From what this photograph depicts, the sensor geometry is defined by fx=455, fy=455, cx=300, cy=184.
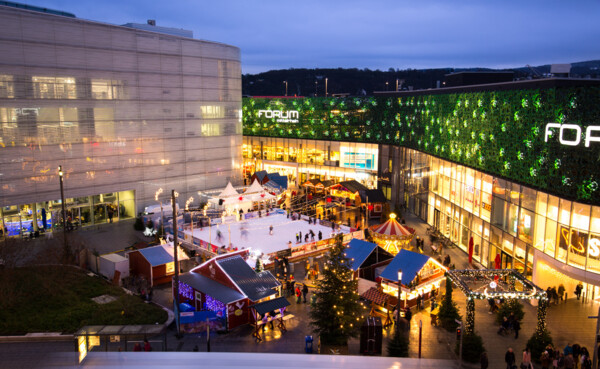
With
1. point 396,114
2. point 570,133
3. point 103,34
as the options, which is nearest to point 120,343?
point 570,133

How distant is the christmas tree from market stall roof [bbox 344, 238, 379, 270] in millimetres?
5716

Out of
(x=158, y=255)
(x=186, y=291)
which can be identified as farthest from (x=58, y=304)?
(x=186, y=291)

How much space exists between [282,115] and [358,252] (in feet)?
143

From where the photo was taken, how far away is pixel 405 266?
77.7ft

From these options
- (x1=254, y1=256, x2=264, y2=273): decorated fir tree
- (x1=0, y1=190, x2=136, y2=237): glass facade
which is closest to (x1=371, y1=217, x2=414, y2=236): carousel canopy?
(x1=254, y1=256, x2=264, y2=273): decorated fir tree

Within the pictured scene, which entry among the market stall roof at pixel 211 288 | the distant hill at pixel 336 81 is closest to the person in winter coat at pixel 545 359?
the market stall roof at pixel 211 288

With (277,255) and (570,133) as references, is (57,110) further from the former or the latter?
(570,133)

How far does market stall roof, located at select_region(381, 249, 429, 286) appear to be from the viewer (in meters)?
23.0

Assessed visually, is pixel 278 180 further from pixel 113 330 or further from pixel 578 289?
pixel 113 330

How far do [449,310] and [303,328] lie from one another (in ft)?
23.1

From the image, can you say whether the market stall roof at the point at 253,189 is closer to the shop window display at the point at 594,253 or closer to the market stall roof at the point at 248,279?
the market stall roof at the point at 248,279

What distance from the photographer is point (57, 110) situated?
126ft

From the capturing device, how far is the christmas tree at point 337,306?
1931cm

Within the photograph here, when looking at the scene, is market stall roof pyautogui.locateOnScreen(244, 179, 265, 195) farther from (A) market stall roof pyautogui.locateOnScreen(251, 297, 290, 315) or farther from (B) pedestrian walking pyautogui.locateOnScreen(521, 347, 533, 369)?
(B) pedestrian walking pyautogui.locateOnScreen(521, 347, 533, 369)
